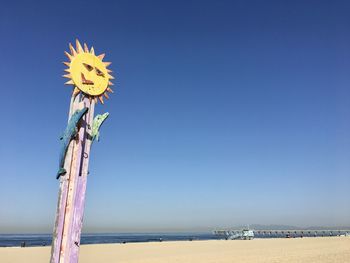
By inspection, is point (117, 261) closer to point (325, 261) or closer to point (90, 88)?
point (325, 261)

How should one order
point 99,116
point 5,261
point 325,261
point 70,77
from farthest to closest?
point 5,261
point 325,261
point 99,116
point 70,77

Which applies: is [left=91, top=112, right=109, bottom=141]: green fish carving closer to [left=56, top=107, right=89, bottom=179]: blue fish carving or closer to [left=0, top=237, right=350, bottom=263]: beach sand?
[left=56, top=107, right=89, bottom=179]: blue fish carving

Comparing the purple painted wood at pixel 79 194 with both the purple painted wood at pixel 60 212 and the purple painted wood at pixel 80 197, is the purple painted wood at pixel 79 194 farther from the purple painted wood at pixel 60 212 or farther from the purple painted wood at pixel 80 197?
the purple painted wood at pixel 60 212

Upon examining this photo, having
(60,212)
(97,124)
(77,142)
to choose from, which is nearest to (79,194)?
(60,212)

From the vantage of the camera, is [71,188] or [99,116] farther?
[99,116]

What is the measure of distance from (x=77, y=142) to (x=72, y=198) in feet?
3.14

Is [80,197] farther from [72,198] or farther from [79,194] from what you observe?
[72,198]

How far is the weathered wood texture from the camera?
5.41 m

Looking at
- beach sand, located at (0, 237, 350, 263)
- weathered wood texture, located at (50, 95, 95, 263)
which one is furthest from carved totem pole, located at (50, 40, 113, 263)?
beach sand, located at (0, 237, 350, 263)

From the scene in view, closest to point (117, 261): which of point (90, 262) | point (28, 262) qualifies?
point (90, 262)

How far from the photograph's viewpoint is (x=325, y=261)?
1880 cm

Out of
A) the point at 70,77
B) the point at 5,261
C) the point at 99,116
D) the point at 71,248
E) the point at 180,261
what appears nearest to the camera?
the point at 71,248

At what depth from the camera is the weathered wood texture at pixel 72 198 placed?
5.41 m

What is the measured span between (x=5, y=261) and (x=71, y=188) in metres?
21.3
